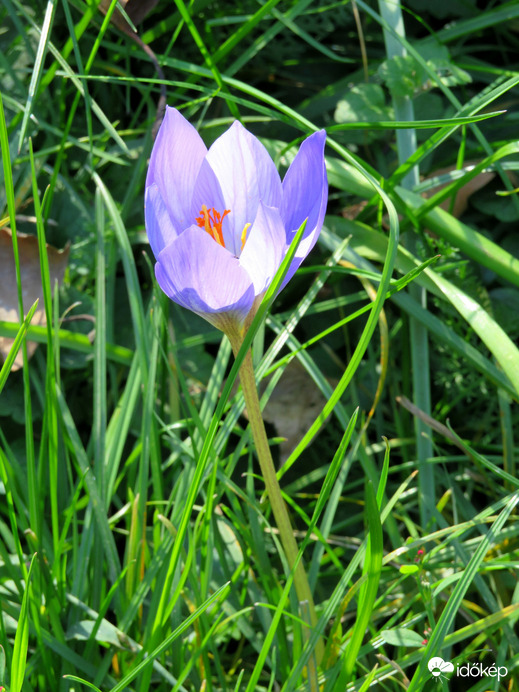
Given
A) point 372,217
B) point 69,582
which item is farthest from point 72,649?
point 372,217

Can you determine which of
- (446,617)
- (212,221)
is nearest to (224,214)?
(212,221)

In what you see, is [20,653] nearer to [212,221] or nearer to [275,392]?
[212,221]

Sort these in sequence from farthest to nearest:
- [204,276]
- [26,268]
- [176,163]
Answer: [26,268]
[176,163]
[204,276]

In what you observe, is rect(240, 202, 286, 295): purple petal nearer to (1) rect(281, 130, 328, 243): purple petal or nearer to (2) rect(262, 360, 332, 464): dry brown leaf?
(1) rect(281, 130, 328, 243): purple petal

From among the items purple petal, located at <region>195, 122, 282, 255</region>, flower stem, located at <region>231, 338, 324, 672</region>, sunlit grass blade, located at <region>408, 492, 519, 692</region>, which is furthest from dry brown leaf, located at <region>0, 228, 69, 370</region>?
sunlit grass blade, located at <region>408, 492, 519, 692</region>

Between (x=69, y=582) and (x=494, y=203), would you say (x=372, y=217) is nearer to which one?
(x=494, y=203)

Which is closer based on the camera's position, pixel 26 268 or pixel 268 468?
pixel 268 468

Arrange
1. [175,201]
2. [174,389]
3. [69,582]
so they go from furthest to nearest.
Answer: [174,389]
[69,582]
[175,201]
